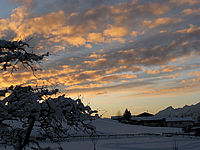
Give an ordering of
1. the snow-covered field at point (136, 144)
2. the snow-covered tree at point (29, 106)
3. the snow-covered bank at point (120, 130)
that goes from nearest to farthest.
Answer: the snow-covered tree at point (29, 106) → the snow-covered field at point (136, 144) → the snow-covered bank at point (120, 130)

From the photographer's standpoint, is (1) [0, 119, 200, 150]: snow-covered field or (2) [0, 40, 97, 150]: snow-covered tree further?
(1) [0, 119, 200, 150]: snow-covered field

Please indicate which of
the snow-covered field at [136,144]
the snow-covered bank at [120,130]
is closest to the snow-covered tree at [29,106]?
the snow-covered field at [136,144]

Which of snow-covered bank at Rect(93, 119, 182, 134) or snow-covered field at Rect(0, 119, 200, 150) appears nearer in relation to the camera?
snow-covered field at Rect(0, 119, 200, 150)

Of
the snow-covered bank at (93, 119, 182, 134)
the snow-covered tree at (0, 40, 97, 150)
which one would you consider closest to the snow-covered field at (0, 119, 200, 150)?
the snow-covered bank at (93, 119, 182, 134)

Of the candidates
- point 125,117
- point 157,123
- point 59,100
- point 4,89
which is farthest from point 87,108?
point 125,117

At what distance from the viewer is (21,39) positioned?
5.11m

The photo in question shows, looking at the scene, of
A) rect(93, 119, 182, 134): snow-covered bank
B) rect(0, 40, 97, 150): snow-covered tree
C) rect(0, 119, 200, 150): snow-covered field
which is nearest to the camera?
rect(0, 40, 97, 150): snow-covered tree

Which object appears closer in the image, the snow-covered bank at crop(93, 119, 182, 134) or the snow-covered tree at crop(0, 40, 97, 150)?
the snow-covered tree at crop(0, 40, 97, 150)

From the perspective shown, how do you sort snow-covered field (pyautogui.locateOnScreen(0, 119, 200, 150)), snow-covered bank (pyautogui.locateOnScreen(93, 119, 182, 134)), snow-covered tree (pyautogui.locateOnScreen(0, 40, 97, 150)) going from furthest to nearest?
snow-covered bank (pyautogui.locateOnScreen(93, 119, 182, 134)) → snow-covered field (pyautogui.locateOnScreen(0, 119, 200, 150)) → snow-covered tree (pyautogui.locateOnScreen(0, 40, 97, 150))

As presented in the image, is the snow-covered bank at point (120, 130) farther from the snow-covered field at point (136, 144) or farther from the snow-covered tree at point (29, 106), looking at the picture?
the snow-covered tree at point (29, 106)

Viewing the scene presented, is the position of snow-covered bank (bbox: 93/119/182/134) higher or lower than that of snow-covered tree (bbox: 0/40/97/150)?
lower

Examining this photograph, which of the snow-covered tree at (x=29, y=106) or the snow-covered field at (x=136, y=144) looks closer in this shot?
the snow-covered tree at (x=29, y=106)

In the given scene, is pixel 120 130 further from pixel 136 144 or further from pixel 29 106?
pixel 29 106

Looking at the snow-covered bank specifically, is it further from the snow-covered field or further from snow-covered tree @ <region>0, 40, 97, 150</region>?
snow-covered tree @ <region>0, 40, 97, 150</region>
